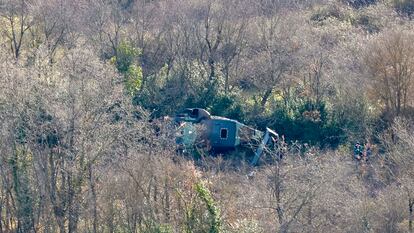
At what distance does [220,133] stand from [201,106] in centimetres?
363

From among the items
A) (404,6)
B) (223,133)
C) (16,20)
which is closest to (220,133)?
(223,133)

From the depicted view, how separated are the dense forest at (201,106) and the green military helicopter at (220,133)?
24.6 inches

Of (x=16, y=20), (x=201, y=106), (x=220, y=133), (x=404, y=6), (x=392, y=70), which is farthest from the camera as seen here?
(x=404, y=6)

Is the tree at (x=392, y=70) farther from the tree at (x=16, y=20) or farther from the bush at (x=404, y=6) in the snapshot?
the tree at (x=16, y=20)

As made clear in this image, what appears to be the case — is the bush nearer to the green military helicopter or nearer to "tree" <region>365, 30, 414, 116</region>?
"tree" <region>365, 30, 414, 116</region>

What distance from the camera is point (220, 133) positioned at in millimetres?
33500

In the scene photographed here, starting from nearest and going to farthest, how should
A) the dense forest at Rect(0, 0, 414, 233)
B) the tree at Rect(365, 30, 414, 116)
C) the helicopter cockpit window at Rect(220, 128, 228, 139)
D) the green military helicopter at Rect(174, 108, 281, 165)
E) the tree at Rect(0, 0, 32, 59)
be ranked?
1. the dense forest at Rect(0, 0, 414, 233)
2. the green military helicopter at Rect(174, 108, 281, 165)
3. the tree at Rect(365, 30, 414, 116)
4. the helicopter cockpit window at Rect(220, 128, 228, 139)
5. the tree at Rect(0, 0, 32, 59)

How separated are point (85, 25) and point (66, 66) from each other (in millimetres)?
12414

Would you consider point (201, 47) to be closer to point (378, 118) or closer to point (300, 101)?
point (300, 101)

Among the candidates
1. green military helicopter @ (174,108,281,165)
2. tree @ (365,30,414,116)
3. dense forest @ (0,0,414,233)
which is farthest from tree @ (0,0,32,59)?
tree @ (365,30,414,116)

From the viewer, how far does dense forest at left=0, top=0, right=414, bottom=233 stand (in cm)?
2504

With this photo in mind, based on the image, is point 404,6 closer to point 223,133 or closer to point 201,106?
point 201,106

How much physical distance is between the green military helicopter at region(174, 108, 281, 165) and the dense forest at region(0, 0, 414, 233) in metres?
0.63

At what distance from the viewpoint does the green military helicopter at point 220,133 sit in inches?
1292
